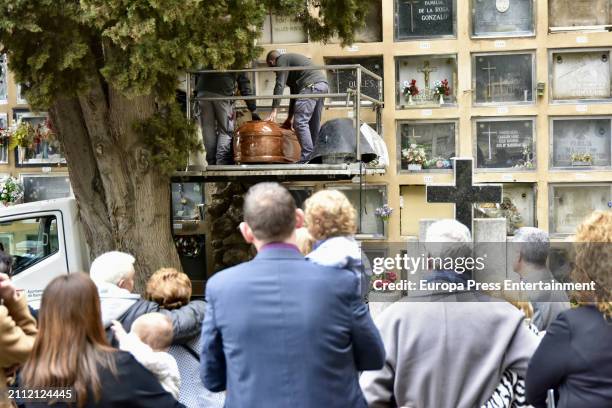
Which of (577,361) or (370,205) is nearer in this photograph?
(577,361)

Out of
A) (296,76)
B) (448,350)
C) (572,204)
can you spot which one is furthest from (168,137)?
(572,204)

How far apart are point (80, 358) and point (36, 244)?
4.28 metres

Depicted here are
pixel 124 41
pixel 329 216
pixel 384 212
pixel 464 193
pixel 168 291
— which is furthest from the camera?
pixel 384 212

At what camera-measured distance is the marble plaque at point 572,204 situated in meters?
7.16

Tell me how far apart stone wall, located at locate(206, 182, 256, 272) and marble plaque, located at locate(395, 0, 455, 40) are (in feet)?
7.21

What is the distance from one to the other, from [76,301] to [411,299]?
1.09 meters

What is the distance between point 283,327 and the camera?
217cm

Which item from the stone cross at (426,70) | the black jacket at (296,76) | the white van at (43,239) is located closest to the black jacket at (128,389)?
the white van at (43,239)

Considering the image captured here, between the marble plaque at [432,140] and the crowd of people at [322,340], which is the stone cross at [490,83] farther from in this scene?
the crowd of people at [322,340]

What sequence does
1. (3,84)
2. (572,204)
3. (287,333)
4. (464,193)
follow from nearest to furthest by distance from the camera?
(287,333), (464,193), (572,204), (3,84)

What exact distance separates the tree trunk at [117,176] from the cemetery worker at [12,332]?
113 inches

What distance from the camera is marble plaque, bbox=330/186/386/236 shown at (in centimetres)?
734

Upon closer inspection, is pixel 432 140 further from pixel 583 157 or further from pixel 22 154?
pixel 22 154

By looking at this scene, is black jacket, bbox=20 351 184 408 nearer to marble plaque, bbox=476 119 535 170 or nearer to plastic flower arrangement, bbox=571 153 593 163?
marble plaque, bbox=476 119 535 170
